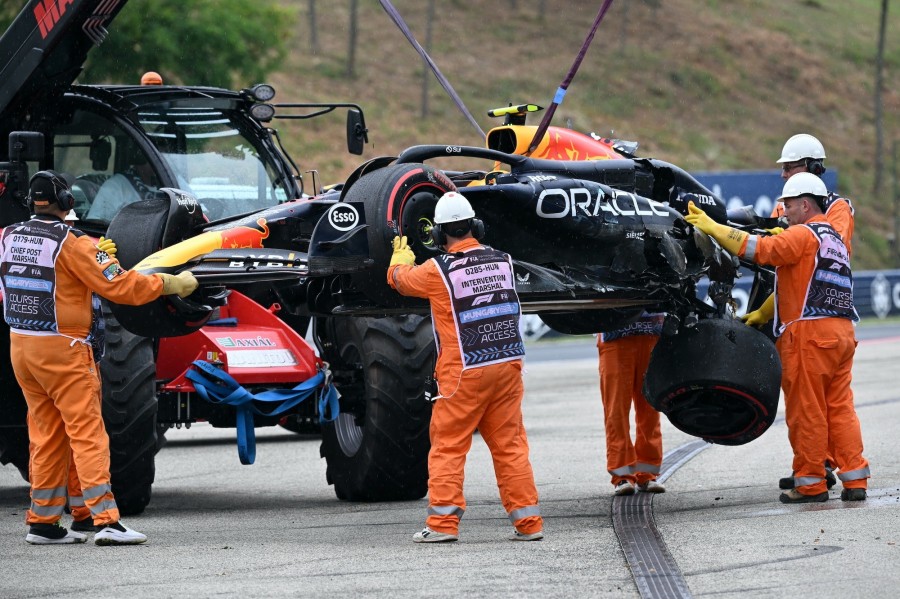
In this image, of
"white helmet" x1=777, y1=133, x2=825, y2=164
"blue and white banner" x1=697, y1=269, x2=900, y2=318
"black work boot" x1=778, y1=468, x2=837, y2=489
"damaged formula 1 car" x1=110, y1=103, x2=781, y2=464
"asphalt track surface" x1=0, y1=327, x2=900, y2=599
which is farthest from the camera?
"blue and white banner" x1=697, y1=269, x2=900, y2=318

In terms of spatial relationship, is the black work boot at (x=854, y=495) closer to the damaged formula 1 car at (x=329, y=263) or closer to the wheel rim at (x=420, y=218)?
the damaged formula 1 car at (x=329, y=263)

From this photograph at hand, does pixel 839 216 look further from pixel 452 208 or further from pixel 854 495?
pixel 452 208

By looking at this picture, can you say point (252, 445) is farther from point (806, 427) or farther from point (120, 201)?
point (806, 427)

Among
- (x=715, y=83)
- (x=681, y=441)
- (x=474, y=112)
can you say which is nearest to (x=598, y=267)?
(x=681, y=441)

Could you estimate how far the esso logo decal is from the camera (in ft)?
27.0

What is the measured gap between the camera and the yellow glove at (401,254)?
26.6 ft

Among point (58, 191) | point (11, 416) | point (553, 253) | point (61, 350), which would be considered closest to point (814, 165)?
point (553, 253)

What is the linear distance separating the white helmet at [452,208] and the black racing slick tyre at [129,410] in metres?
2.33

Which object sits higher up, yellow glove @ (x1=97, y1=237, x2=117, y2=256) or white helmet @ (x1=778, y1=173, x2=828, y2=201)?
white helmet @ (x1=778, y1=173, x2=828, y2=201)

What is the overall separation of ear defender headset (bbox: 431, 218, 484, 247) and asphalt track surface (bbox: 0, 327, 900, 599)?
167 centimetres

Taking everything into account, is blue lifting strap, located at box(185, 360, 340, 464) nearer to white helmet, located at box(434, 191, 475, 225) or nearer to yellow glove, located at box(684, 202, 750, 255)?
white helmet, located at box(434, 191, 475, 225)

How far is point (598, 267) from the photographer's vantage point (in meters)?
9.04

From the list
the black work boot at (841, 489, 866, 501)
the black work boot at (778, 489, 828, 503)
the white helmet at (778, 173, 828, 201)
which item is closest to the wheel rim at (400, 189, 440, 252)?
the white helmet at (778, 173, 828, 201)

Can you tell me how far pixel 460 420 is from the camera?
319 inches
